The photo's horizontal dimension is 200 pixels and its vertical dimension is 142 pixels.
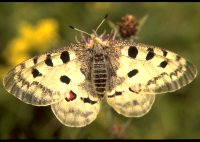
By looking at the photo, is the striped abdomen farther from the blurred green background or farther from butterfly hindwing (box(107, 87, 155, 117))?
the blurred green background

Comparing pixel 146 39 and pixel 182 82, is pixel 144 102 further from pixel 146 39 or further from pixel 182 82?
pixel 146 39

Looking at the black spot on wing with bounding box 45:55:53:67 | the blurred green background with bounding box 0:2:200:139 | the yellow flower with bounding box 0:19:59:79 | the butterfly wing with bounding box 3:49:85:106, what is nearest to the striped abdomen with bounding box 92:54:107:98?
the butterfly wing with bounding box 3:49:85:106

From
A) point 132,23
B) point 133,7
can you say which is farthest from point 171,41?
point 132,23

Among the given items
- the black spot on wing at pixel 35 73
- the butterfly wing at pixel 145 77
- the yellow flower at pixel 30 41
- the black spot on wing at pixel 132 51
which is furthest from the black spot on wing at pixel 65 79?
the yellow flower at pixel 30 41

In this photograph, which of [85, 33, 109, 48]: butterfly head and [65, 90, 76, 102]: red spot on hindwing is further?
[85, 33, 109, 48]: butterfly head

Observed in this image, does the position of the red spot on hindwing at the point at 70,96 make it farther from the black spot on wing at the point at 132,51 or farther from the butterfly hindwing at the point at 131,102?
the black spot on wing at the point at 132,51

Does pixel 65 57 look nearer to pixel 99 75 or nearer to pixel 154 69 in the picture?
pixel 99 75

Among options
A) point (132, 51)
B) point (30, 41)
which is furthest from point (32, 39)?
point (132, 51)
